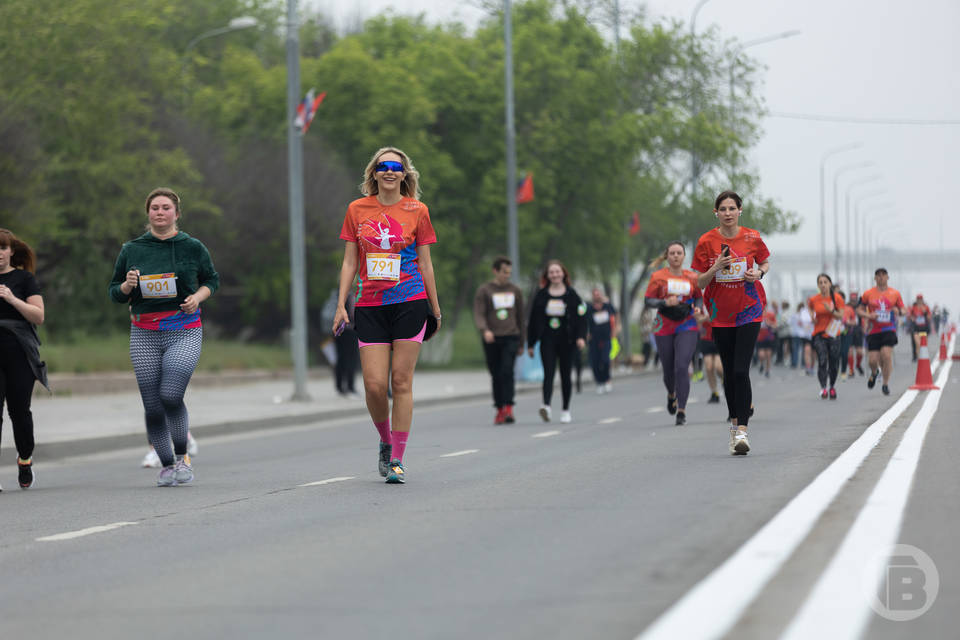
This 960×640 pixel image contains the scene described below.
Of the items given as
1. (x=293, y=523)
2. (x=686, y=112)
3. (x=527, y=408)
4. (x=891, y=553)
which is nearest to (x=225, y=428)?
(x=527, y=408)

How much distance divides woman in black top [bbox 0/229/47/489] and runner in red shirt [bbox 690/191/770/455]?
4868 mm

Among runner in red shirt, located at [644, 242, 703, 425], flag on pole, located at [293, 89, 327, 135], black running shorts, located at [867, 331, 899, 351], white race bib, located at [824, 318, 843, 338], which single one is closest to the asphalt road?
runner in red shirt, located at [644, 242, 703, 425]

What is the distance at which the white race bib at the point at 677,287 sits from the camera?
51.9ft

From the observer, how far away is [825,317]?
2094 cm

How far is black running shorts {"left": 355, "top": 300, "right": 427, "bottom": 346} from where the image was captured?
9500 mm

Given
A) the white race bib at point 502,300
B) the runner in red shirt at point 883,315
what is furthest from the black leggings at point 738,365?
the runner in red shirt at point 883,315

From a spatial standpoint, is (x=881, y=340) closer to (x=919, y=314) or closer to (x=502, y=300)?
(x=502, y=300)

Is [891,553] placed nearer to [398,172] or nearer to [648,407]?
[398,172]

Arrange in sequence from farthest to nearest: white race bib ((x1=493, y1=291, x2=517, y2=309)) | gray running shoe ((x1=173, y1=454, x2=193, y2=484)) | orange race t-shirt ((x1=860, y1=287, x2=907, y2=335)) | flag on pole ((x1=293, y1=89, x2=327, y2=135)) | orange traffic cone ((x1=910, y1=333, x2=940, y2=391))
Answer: flag on pole ((x1=293, y1=89, x2=327, y2=135)) → orange traffic cone ((x1=910, y1=333, x2=940, y2=391)) → orange race t-shirt ((x1=860, y1=287, x2=907, y2=335)) → white race bib ((x1=493, y1=291, x2=517, y2=309)) → gray running shoe ((x1=173, y1=454, x2=193, y2=484))

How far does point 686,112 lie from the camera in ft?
149

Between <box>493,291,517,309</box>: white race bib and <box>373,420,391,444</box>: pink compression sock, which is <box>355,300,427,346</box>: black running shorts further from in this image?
<box>493,291,517,309</box>: white race bib

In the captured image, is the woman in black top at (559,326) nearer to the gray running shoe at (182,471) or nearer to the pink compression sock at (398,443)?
the gray running shoe at (182,471)

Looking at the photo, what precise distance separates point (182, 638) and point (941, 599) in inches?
103

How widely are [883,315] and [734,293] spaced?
1086 centimetres
